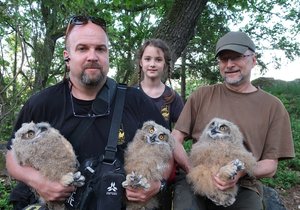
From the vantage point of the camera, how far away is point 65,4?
638 cm

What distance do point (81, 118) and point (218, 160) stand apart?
1252 mm

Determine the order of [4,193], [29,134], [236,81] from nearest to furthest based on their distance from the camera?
[29,134]
[236,81]
[4,193]

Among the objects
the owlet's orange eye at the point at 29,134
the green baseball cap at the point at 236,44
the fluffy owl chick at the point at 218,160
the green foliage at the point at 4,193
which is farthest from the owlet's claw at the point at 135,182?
the green foliage at the point at 4,193

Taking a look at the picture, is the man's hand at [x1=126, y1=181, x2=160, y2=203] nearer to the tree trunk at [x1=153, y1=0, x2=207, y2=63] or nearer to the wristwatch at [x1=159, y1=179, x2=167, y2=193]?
the wristwatch at [x1=159, y1=179, x2=167, y2=193]

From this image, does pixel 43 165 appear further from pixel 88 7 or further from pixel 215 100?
pixel 88 7

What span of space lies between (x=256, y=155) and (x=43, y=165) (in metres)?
2.06

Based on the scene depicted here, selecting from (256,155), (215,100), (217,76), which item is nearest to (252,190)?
(256,155)

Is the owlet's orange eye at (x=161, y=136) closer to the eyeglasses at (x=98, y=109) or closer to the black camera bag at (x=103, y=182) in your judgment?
the black camera bag at (x=103, y=182)

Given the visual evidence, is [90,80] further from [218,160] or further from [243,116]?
[243,116]

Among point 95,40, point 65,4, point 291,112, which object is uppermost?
point 65,4

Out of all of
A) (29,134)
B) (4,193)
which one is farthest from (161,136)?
(4,193)

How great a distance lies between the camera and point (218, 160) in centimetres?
331

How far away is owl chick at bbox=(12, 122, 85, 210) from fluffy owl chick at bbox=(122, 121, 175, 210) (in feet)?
1.40

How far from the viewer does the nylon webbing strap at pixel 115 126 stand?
3.03 metres
